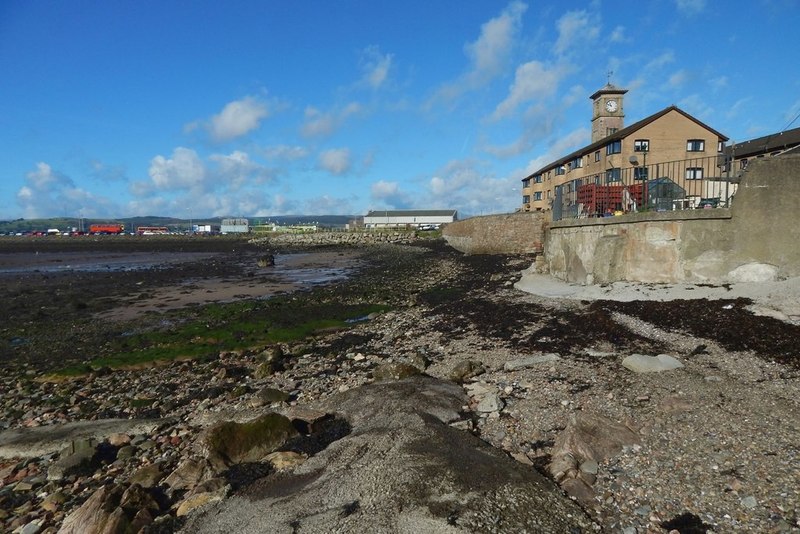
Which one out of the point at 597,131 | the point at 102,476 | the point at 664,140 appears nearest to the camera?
the point at 102,476

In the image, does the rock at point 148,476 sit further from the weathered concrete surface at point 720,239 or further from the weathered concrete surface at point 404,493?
the weathered concrete surface at point 720,239

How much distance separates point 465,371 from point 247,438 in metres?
4.10

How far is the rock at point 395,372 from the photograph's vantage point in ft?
29.2

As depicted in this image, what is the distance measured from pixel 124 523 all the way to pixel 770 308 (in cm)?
1186

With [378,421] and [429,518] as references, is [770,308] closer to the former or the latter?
[378,421]

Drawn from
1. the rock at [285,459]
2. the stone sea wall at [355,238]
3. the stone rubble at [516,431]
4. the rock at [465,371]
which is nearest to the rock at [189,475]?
the stone rubble at [516,431]

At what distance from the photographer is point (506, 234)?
3809cm

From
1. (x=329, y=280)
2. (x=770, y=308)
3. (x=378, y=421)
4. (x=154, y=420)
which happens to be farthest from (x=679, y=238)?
(x=329, y=280)

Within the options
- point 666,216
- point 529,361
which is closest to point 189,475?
point 529,361

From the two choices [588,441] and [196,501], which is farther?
[588,441]

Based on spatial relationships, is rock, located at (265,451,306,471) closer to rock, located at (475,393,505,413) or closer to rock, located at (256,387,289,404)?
rock, located at (256,387,289,404)

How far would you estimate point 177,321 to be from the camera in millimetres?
17859

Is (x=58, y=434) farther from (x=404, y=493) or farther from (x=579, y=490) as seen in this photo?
(x=579, y=490)

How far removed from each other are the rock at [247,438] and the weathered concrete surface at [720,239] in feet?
36.1
